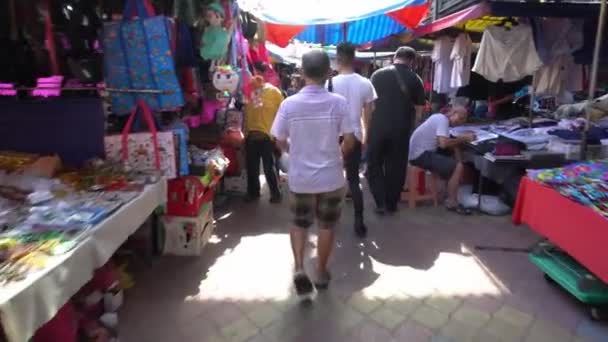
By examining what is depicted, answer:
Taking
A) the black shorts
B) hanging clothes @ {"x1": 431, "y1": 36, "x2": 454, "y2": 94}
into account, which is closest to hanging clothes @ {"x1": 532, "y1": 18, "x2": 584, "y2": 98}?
hanging clothes @ {"x1": 431, "y1": 36, "x2": 454, "y2": 94}

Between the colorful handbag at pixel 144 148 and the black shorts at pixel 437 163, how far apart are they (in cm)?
333

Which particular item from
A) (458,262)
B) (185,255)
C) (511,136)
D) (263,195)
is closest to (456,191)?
(511,136)

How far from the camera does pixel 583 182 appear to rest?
3.28m

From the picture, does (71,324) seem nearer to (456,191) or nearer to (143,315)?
(143,315)

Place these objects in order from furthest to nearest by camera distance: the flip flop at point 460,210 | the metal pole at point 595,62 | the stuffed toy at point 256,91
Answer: the flip flop at point 460,210 < the stuffed toy at point 256,91 < the metal pole at point 595,62

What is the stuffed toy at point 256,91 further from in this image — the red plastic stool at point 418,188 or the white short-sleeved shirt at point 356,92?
the red plastic stool at point 418,188

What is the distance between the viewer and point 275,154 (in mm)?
6137

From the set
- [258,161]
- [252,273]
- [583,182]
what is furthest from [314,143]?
[258,161]

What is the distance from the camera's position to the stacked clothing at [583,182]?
3016 millimetres

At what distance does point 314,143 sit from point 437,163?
9.46ft

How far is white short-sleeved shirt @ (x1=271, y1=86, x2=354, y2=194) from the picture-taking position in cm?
306

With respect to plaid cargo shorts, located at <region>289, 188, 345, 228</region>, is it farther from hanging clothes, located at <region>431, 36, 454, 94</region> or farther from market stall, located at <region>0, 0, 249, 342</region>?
hanging clothes, located at <region>431, 36, 454, 94</region>

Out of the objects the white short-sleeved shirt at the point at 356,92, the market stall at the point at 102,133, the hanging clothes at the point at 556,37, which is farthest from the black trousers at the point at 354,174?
the hanging clothes at the point at 556,37

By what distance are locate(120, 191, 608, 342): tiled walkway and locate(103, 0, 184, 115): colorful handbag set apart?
57.3 inches
